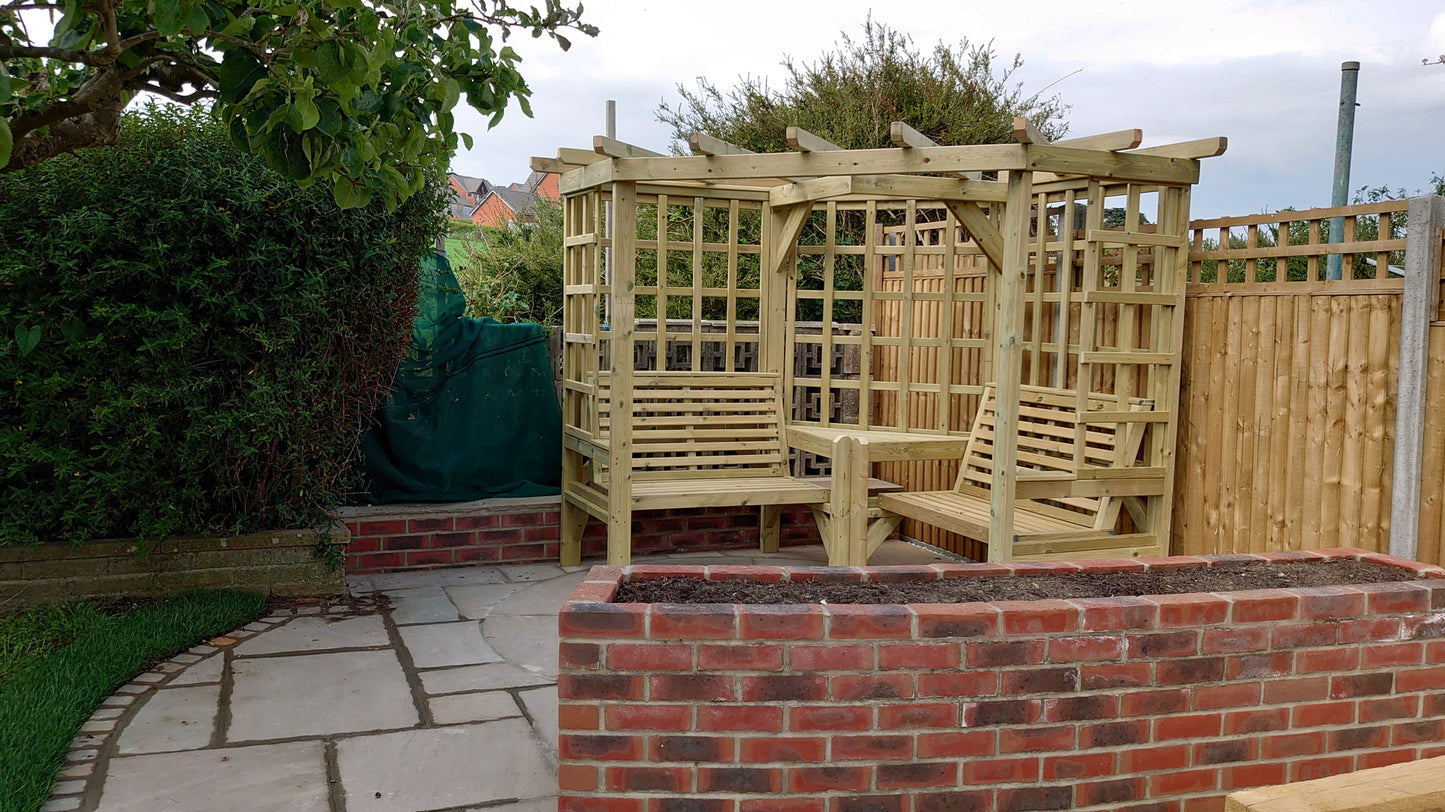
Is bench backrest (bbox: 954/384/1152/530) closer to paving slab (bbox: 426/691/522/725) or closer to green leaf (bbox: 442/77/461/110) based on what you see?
paving slab (bbox: 426/691/522/725)

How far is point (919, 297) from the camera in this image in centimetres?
705

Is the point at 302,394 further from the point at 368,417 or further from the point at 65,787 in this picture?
the point at 65,787

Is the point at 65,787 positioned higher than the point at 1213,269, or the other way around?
the point at 1213,269

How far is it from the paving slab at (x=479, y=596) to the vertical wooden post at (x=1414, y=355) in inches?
162

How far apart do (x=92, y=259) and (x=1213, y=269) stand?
536 cm

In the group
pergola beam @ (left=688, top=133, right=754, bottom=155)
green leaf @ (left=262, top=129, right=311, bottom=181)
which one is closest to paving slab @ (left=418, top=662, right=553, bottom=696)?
green leaf @ (left=262, top=129, right=311, bottom=181)

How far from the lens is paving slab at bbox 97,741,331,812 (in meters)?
3.25

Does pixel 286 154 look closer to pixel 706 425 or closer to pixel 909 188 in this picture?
pixel 909 188

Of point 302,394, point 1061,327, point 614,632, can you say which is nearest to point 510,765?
point 614,632

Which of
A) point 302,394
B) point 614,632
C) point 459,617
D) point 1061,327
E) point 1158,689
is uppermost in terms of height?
point 1061,327

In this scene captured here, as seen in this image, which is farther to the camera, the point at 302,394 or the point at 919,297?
the point at 919,297

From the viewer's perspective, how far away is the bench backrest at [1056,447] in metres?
5.87

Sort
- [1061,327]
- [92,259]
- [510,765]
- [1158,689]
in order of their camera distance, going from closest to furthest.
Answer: [1158,689] → [510,765] → [92,259] → [1061,327]

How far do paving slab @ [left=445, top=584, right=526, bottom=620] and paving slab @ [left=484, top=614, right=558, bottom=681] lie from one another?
0.15m
